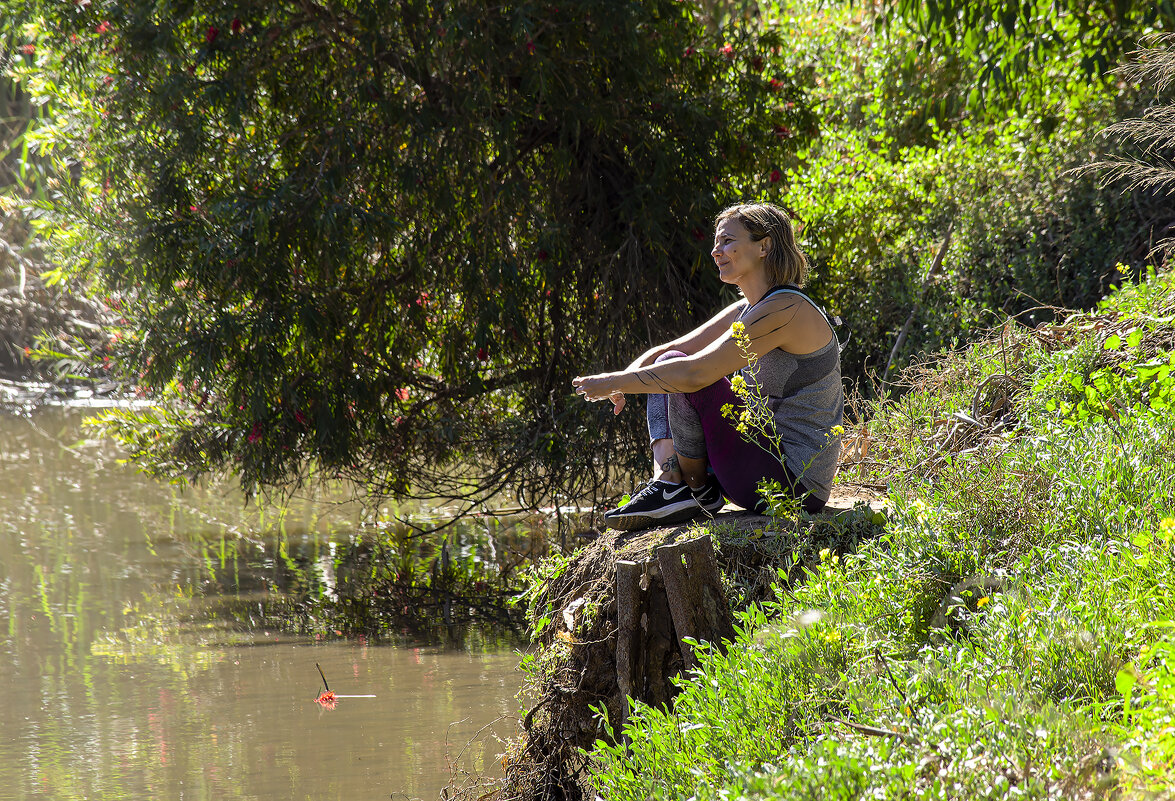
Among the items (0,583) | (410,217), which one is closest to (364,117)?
(410,217)

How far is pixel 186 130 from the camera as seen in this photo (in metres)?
5.82

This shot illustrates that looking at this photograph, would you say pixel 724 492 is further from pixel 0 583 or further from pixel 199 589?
pixel 0 583

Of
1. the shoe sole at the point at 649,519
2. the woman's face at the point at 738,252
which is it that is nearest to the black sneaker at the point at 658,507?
the shoe sole at the point at 649,519

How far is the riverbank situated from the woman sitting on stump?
0.20 metres

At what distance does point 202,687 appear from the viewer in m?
5.18

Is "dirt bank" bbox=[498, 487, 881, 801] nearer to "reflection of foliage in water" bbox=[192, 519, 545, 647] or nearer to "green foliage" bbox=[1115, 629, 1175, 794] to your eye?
"green foliage" bbox=[1115, 629, 1175, 794]

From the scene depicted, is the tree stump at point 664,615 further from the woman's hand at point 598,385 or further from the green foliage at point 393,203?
the green foliage at point 393,203

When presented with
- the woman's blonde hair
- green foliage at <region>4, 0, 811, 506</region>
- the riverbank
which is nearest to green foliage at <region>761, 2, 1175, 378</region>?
green foliage at <region>4, 0, 811, 506</region>

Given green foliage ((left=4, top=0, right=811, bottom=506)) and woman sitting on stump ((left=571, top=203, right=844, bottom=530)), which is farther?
green foliage ((left=4, top=0, right=811, bottom=506))

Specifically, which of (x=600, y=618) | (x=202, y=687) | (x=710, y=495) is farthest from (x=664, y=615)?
(x=202, y=687)

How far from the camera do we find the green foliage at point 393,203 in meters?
5.83

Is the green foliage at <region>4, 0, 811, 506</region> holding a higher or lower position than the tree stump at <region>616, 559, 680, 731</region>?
higher

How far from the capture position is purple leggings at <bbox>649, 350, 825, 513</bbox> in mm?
3648

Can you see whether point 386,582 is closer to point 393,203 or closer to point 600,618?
point 393,203
